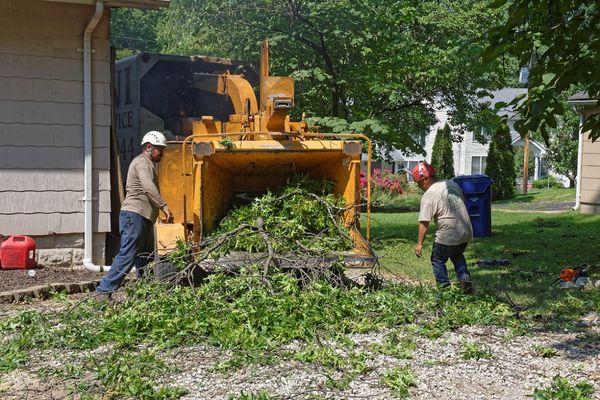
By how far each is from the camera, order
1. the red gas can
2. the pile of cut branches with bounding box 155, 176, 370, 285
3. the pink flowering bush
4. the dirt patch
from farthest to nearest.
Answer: the pink flowering bush → the red gas can → the dirt patch → the pile of cut branches with bounding box 155, 176, 370, 285

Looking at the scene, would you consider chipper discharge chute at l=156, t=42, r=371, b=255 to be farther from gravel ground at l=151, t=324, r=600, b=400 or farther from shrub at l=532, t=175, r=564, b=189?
shrub at l=532, t=175, r=564, b=189

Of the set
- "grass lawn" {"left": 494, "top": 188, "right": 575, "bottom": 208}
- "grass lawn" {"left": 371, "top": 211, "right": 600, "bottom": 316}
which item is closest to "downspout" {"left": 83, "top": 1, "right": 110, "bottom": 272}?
"grass lawn" {"left": 371, "top": 211, "right": 600, "bottom": 316}

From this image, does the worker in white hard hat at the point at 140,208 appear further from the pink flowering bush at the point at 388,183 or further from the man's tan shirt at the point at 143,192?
the pink flowering bush at the point at 388,183

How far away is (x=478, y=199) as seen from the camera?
49.8 feet

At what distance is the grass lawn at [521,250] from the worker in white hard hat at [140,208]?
8.40 feet

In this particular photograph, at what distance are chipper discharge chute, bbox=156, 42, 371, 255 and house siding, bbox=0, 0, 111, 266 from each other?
1.37 metres

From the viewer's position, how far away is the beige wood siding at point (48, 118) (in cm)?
973

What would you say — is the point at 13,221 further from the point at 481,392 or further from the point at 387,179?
the point at 387,179

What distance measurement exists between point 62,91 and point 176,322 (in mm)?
Result: 4600

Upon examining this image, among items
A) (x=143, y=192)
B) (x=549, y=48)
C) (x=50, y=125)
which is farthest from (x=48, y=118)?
(x=549, y=48)

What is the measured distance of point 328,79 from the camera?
14.1 meters

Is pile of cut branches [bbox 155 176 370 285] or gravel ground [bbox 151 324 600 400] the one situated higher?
pile of cut branches [bbox 155 176 370 285]

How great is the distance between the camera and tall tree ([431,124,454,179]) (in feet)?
113

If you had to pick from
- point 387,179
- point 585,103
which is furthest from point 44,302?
point 387,179
